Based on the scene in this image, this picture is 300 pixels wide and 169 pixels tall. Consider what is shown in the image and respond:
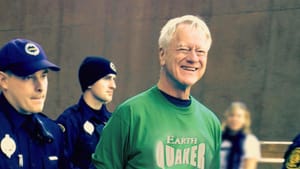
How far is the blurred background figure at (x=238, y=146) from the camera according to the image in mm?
4902

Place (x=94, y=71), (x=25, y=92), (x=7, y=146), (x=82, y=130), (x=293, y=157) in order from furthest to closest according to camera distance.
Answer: (x=94, y=71) < (x=82, y=130) < (x=293, y=157) < (x=25, y=92) < (x=7, y=146)

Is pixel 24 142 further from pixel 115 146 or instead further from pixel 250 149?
pixel 250 149

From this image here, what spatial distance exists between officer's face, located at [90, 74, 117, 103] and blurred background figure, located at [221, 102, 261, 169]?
103 centimetres

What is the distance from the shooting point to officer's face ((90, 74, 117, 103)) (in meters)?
5.59

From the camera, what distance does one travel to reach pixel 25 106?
329cm

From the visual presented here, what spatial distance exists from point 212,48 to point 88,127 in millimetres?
5540

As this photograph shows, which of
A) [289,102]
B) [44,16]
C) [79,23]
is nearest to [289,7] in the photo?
[289,102]

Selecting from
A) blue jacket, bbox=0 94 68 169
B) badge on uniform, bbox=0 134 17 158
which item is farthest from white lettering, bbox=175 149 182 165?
badge on uniform, bbox=0 134 17 158

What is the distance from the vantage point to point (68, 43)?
43.5 ft

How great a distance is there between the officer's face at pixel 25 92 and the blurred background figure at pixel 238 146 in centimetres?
189

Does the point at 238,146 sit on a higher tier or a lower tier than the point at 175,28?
lower

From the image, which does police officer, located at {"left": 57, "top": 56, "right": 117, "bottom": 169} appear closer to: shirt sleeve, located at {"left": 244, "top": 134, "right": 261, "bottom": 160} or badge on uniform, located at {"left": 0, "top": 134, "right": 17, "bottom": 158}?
shirt sleeve, located at {"left": 244, "top": 134, "right": 261, "bottom": 160}

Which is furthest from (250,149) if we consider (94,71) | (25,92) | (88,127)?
(25,92)

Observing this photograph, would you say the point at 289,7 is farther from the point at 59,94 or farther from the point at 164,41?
the point at 164,41
